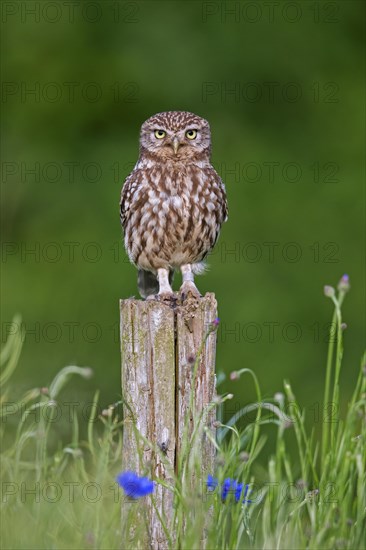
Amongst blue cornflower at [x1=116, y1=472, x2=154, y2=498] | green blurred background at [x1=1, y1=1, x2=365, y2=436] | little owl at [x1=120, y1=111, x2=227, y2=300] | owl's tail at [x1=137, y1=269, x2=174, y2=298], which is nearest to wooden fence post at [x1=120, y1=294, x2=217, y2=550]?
blue cornflower at [x1=116, y1=472, x2=154, y2=498]

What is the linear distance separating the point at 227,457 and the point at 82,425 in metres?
4.68

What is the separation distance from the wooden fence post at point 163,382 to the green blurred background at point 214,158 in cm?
453

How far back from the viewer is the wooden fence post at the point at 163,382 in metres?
4.09

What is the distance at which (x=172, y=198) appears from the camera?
5613 mm

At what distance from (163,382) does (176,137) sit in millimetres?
1825

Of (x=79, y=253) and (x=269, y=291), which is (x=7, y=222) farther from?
(x=269, y=291)

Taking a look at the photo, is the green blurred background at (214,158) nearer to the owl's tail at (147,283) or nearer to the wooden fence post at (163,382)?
the owl's tail at (147,283)

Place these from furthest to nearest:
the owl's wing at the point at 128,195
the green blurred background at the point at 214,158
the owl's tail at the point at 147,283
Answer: the green blurred background at the point at 214,158 → the owl's tail at the point at 147,283 → the owl's wing at the point at 128,195

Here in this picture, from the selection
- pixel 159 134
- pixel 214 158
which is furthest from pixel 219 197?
pixel 214 158

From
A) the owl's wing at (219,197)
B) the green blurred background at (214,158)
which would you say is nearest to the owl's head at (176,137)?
the owl's wing at (219,197)

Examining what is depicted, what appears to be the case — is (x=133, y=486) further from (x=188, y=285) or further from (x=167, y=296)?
(x=188, y=285)

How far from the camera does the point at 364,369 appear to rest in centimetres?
386

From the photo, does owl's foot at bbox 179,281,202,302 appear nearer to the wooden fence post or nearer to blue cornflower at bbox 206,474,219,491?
the wooden fence post

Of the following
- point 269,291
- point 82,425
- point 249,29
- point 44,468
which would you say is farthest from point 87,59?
point 44,468
